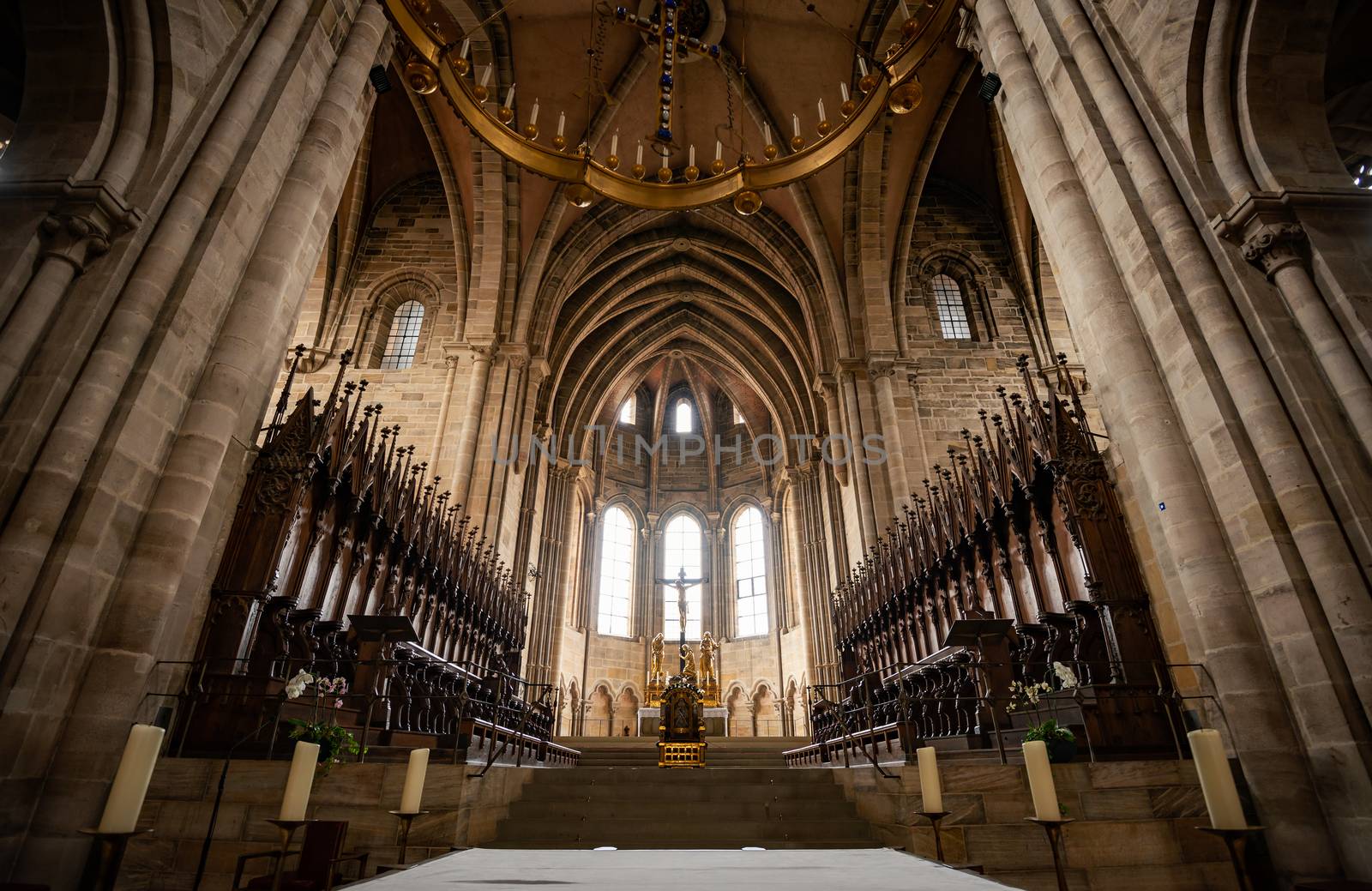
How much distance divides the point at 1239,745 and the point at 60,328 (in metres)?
8.12

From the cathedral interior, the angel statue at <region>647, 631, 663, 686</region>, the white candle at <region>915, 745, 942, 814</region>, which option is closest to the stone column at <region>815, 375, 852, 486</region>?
the cathedral interior

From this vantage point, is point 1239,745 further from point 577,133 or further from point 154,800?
point 577,133

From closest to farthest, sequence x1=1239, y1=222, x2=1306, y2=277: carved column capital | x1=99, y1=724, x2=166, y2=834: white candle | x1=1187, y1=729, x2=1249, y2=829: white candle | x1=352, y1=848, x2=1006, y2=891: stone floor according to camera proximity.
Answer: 1. x1=352, y1=848, x2=1006, y2=891: stone floor
2. x1=99, y1=724, x2=166, y2=834: white candle
3. x1=1187, y1=729, x2=1249, y2=829: white candle
4. x1=1239, y1=222, x2=1306, y2=277: carved column capital

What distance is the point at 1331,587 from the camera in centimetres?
399

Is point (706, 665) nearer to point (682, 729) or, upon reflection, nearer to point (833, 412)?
point (682, 729)

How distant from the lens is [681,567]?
25.0 m

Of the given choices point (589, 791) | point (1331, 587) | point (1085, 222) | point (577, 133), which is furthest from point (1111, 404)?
point (577, 133)

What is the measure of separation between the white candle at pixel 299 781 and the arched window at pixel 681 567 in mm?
20814

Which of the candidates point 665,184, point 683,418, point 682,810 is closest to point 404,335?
point 665,184

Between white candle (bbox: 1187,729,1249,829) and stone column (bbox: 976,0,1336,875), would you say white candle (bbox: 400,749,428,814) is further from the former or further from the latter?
stone column (bbox: 976,0,1336,875)

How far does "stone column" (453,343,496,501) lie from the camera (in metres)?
13.5

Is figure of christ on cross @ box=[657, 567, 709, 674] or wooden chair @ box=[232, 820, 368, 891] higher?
figure of christ on cross @ box=[657, 567, 709, 674]

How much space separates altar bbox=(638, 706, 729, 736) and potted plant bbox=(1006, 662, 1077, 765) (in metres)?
11.3

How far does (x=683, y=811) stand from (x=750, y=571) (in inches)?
742
